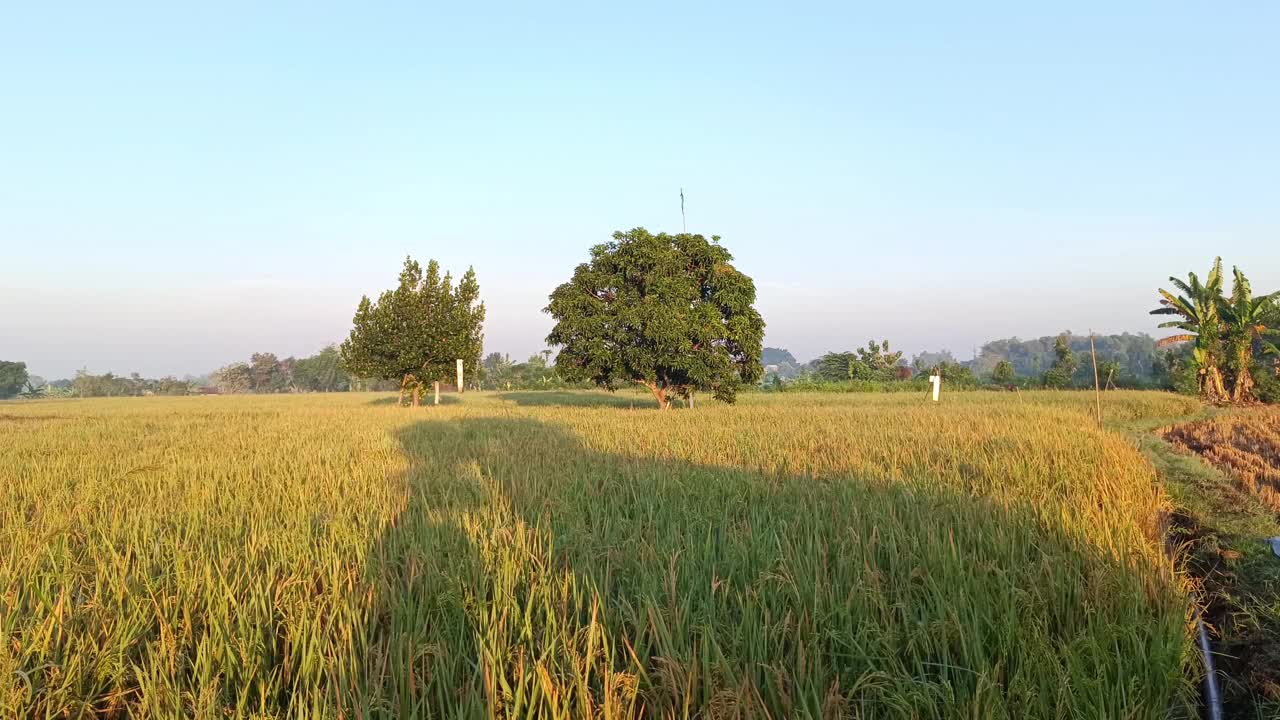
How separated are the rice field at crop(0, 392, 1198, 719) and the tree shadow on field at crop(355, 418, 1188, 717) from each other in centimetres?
2

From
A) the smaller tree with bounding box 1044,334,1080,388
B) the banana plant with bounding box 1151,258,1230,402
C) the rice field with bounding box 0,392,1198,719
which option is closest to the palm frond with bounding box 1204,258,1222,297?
the banana plant with bounding box 1151,258,1230,402

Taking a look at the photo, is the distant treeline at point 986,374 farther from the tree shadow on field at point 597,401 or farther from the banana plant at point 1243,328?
the tree shadow on field at point 597,401

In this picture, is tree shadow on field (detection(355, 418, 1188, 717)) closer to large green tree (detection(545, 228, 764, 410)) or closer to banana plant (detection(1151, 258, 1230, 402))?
large green tree (detection(545, 228, 764, 410))

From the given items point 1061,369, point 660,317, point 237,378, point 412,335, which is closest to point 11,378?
point 237,378

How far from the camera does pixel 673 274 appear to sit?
722 inches

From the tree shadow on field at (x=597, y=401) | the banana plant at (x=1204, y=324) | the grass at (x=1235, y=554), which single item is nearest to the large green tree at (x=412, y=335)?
the tree shadow on field at (x=597, y=401)

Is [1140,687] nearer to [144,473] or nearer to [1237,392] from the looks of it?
[144,473]

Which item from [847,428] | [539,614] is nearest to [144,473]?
[539,614]

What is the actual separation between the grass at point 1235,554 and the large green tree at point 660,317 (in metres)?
9.86

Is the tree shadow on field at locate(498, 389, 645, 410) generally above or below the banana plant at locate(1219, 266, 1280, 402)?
below

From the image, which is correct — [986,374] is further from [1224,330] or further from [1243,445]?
[1243,445]

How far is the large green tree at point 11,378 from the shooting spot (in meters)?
75.8

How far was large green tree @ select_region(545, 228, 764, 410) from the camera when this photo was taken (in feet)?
57.8

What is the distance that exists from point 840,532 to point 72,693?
4.17m
